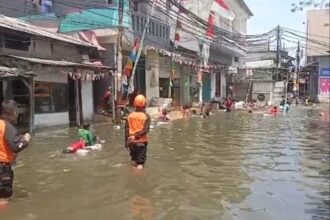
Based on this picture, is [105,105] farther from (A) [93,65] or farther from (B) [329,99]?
(B) [329,99]

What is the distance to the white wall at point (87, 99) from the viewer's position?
989 inches

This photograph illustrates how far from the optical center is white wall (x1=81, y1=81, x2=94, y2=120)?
82.4ft

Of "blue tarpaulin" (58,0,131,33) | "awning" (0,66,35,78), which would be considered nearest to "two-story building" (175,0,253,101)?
"blue tarpaulin" (58,0,131,33)

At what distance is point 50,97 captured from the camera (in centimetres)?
2214

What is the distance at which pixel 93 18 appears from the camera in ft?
84.7

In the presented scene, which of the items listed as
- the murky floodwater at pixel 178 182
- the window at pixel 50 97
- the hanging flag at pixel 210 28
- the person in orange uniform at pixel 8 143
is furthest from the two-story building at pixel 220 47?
the person in orange uniform at pixel 8 143

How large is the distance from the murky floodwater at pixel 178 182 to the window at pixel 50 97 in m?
3.32

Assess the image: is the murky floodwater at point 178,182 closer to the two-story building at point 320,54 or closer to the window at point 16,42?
the window at point 16,42

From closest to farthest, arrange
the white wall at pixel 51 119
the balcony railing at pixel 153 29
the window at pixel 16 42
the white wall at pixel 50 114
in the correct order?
the window at pixel 16 42 → the white wall at pixel 50 114 → the white wall at pixel 51 119 → the balcony railing at pixel 153 29

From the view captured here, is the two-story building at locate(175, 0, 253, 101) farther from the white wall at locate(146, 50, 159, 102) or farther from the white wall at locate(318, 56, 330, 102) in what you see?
the white wall at locate(318, 56, 330, 102)

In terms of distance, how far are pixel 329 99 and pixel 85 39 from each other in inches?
1470

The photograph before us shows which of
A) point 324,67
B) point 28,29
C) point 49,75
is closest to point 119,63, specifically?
point 49,75

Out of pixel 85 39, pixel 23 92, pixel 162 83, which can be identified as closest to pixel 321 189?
pixel 23 92

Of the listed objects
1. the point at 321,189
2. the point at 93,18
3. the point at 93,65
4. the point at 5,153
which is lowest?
the point at 321,189
